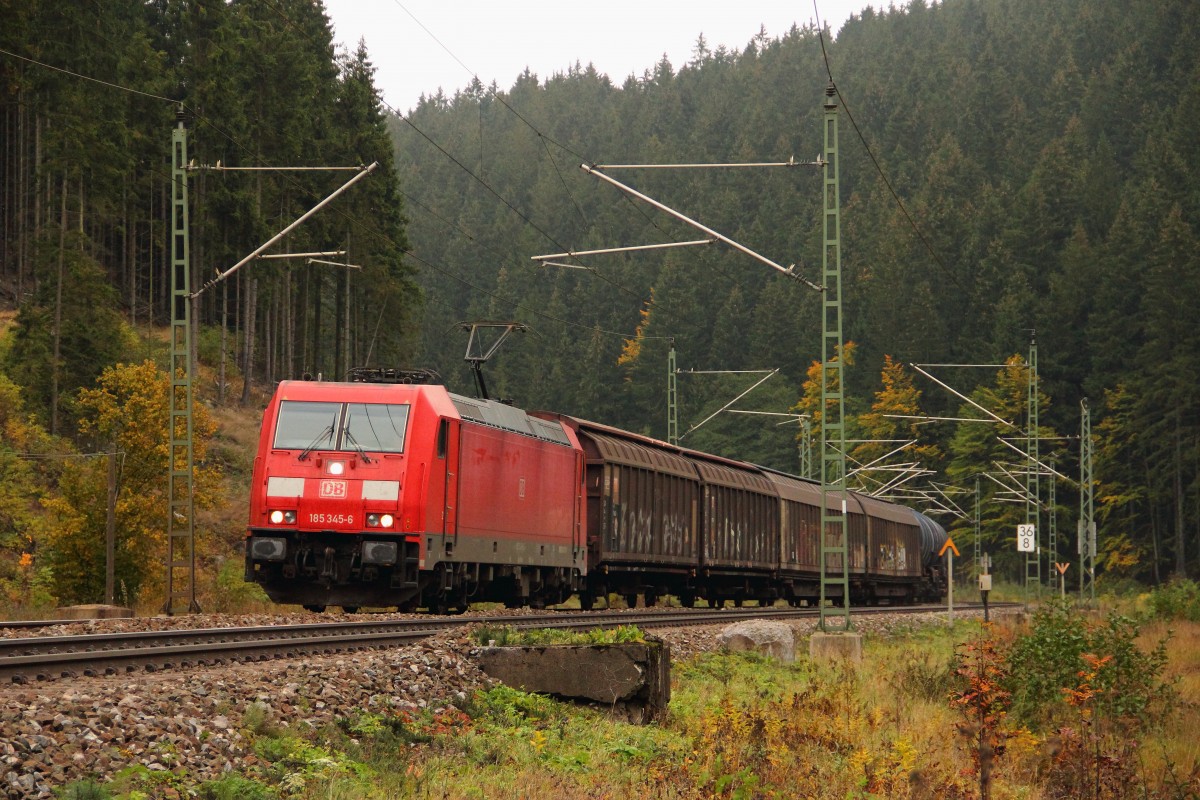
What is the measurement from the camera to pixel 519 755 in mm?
10078

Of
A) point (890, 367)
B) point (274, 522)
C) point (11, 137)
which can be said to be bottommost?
point (274, 522)

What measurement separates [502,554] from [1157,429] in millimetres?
65626

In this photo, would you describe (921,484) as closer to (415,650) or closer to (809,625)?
(809,625)

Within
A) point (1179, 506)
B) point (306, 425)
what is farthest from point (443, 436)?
point (1179, 506)

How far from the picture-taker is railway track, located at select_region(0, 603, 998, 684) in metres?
11.8

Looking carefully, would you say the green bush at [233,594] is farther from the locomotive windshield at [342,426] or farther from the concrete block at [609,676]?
the concrete block at [609,676]

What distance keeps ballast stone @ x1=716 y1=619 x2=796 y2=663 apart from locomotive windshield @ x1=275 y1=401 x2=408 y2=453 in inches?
207

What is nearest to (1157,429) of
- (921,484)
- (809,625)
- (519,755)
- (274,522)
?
(921,484)

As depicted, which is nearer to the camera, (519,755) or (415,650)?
(519,755)

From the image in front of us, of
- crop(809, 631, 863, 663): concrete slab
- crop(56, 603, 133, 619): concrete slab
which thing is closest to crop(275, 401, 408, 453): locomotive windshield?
crop(56, 603, 133, 619): concrete slab

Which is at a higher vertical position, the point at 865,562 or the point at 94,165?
the point at 94,165

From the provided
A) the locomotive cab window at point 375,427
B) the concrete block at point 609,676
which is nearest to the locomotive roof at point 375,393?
the locomotive cab window at point 375,427

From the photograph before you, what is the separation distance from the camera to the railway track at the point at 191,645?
11.8 metres

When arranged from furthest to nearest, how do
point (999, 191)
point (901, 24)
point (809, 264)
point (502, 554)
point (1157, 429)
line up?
point (901, 24)
point (809, 264)
point (999, 191)
point (1157, 429)
point (502, 554)
